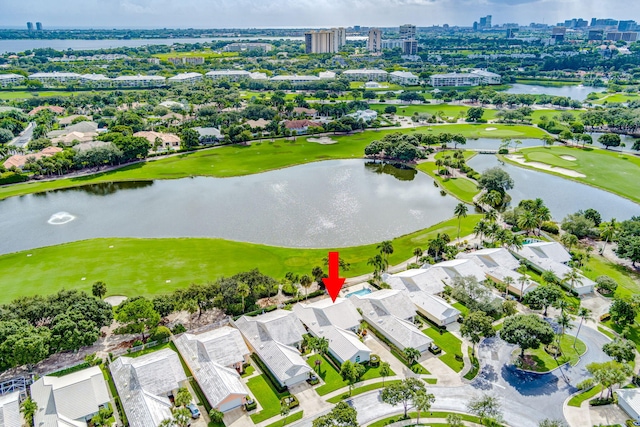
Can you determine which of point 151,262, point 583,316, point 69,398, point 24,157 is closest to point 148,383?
point 69,398

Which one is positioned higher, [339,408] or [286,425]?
[339,408]

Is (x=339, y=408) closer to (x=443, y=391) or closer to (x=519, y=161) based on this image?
(x=443, y=391)

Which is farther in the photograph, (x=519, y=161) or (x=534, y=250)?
(x=519, y=161)

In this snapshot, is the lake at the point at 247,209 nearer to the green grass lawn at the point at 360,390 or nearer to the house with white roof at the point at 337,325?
the house with white roof at the point at 337,325

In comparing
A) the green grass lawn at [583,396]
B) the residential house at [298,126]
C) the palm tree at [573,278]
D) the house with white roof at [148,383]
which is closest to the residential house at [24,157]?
the residential house at [298,126]

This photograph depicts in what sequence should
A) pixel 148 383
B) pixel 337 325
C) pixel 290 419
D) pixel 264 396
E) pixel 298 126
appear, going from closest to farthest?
1. pixel 290 419
2. pixel 148 383
3. pixel 264 396
4. pixel 337 325
5. pixel 298 126

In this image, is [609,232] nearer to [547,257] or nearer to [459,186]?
[547,257]

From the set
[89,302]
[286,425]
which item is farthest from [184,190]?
[286,425]
